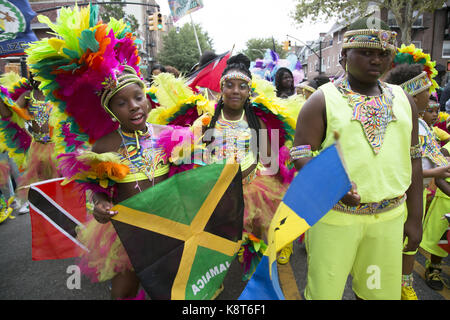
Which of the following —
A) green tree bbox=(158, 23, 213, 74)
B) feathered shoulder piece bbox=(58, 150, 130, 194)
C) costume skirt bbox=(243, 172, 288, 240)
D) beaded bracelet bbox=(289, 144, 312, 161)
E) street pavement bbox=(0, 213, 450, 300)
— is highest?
green tree bbox=(158, 23, 213, 74)

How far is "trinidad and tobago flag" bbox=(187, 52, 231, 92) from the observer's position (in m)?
4.26

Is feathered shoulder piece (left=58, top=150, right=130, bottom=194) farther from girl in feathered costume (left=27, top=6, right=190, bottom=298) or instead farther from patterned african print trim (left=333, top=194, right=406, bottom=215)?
patterned african print trim (left=333, top=194, right=406, bottom=215)

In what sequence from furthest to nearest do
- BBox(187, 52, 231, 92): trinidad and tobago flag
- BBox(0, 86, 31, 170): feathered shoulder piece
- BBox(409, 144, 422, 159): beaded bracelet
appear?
BBox(0, 86, 31, 170): feathered shoulder piece, BBox(187, 52, 231, 92): trinidad and tobago flag, BBox(409, 144, 422, 159): beaded bracelet

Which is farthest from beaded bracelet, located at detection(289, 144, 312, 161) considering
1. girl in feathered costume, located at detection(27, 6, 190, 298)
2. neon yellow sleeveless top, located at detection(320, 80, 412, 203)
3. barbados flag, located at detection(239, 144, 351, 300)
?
girl in feathered costume, located at detection(27, 6, 190, 298)

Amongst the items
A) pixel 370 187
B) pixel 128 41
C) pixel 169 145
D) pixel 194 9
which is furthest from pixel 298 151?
pixel 194 9

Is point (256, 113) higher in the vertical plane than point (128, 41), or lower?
lower

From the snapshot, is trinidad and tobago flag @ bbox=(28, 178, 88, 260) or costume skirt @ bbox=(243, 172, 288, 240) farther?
costume skirt @ bbox=(243, 172, 288, 240)

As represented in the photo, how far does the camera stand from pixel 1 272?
3520 mm

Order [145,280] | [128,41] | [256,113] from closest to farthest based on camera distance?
[145,280], [128,41], [256,113]

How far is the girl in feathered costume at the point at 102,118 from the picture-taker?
196 cm

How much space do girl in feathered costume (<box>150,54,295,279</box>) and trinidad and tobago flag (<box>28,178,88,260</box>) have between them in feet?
4.06

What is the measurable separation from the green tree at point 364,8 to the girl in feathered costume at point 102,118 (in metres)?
18.4

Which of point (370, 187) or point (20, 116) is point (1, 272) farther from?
point (370, 187)
